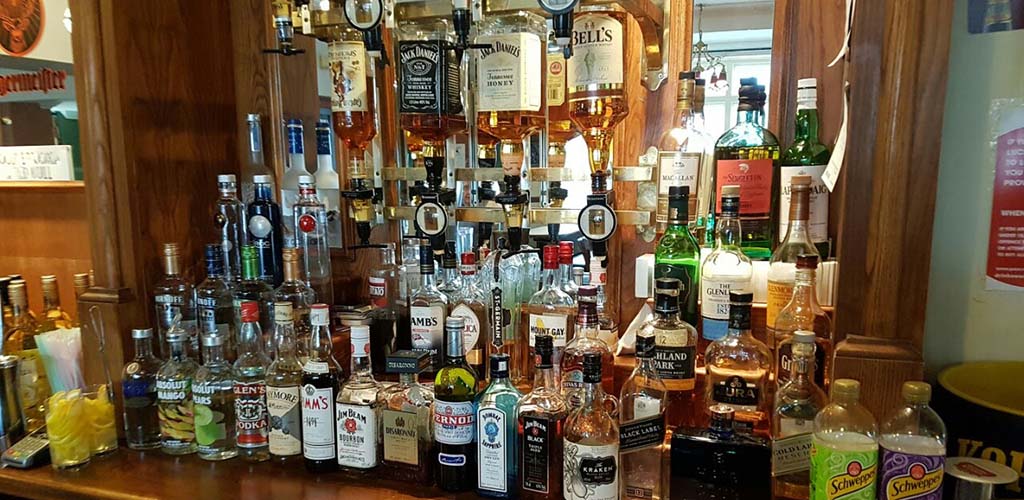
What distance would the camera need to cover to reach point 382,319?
1.45m

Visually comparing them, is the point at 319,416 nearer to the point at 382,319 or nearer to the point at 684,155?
the point at 382,319

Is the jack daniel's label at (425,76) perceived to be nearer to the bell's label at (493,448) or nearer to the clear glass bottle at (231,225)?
the clear glass bottle at (231,225)

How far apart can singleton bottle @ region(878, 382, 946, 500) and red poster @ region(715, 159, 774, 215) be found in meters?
0.45

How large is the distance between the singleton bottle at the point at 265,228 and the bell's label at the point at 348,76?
0.78 ft

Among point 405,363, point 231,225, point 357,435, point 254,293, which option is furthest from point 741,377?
point 231,225

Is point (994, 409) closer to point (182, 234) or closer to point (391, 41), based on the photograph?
point (391, 41)

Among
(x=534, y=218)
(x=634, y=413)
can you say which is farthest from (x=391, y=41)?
(x=634, y=413)

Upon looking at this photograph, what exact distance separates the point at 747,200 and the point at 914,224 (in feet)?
1.21

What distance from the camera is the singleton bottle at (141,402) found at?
1298mm

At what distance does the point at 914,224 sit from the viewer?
888mm

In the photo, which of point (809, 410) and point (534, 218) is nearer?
point (809, 410)

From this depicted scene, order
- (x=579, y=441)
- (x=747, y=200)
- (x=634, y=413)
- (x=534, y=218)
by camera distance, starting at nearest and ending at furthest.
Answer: (x=579, y=441)
(x=634, y=413)
(x=747, y=200)
(x=534, y=218)

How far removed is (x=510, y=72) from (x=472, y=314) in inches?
19.1

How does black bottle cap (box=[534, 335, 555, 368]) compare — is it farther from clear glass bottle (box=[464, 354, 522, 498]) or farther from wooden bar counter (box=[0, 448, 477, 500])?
wooden bar counter (box=[0, 448, 477, 500])
